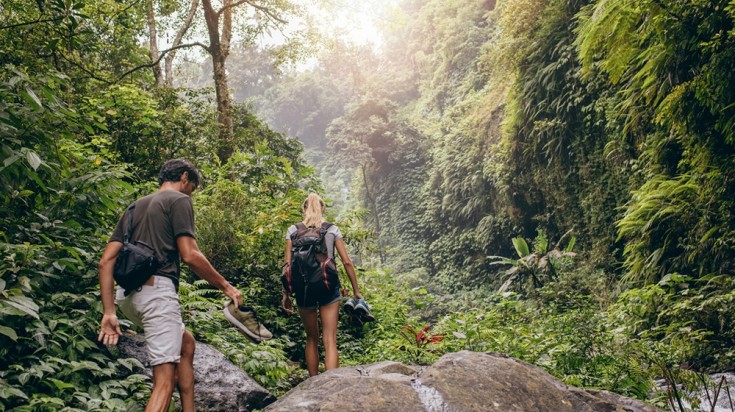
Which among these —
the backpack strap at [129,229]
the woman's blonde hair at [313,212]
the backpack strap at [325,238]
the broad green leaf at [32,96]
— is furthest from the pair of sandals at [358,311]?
the broad green leaf at [32,96]

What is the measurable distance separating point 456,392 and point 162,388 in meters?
1.86

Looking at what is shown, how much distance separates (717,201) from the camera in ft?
23.9

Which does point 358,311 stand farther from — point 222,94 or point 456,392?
point 222,94

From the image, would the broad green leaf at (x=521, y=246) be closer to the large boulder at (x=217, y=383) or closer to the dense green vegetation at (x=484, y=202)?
the dense green vegetation at (x=484, y=202)

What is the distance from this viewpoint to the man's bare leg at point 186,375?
3477mm

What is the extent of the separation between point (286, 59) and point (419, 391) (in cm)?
1279

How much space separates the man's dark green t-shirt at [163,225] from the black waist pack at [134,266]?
0.06 metres

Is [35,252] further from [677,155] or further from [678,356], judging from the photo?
[677,155]

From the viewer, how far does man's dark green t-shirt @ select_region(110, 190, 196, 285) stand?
335 cm

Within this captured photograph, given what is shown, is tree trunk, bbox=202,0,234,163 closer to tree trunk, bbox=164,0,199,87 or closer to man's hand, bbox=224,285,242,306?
tree trunk, bbox=164,0,199,87

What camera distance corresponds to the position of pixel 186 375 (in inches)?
138

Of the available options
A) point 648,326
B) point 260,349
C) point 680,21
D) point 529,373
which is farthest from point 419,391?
point 680,21

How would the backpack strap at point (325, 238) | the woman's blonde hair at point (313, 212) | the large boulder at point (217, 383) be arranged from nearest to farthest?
the large boulder at point (217, 383)
the backpack strap at point (325, 238)
the woman's blonde hair at point (313, 212)

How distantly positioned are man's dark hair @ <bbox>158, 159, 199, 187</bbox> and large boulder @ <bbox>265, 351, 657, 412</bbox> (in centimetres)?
170
